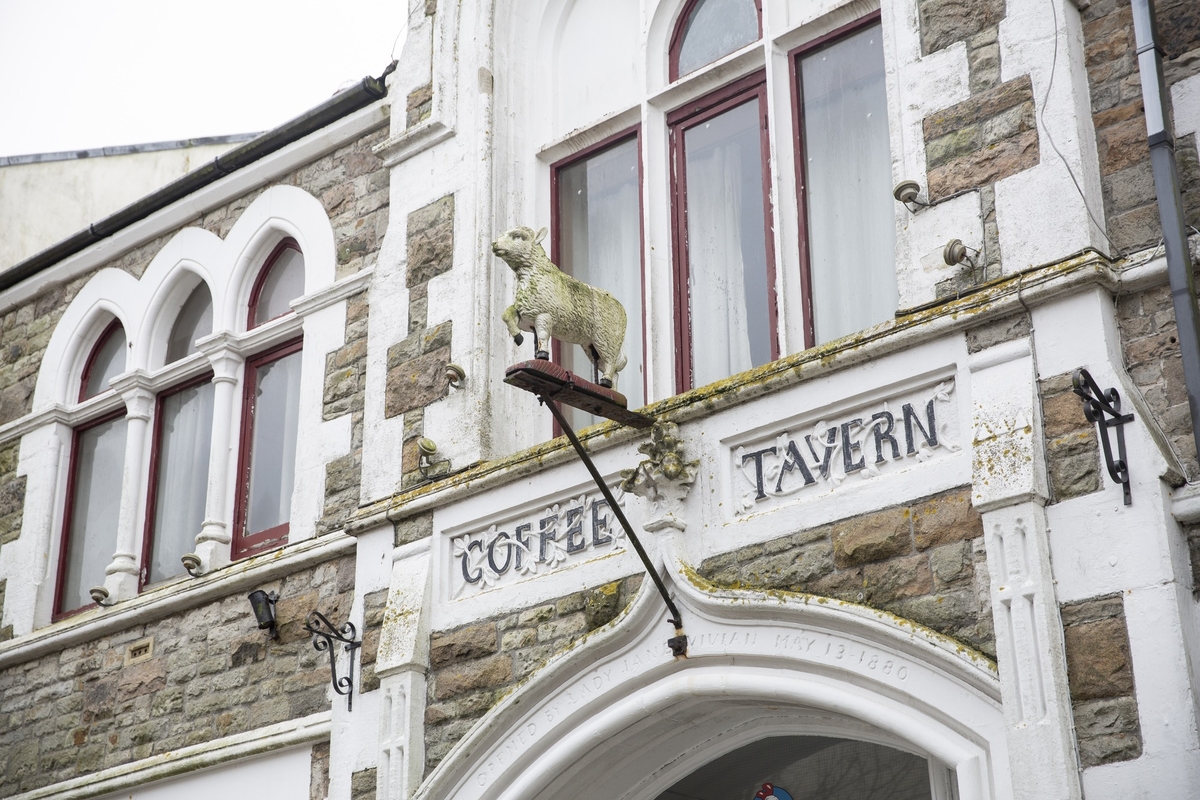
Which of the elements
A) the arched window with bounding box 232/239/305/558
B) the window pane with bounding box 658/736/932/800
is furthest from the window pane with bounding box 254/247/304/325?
the window pane with bounding box 658/736/932/800

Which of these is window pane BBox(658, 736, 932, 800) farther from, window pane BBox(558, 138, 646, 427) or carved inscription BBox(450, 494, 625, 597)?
window pane BBox(558, 138, 646, 427)

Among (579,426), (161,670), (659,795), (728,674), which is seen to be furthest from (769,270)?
(161,670)

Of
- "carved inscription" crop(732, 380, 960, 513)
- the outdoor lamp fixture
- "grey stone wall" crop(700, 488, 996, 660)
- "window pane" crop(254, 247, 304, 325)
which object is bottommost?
"grey stone wall" crop(700, 488, 996, 660)

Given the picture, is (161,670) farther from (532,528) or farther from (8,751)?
(532,528)

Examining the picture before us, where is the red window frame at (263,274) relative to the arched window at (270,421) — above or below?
above

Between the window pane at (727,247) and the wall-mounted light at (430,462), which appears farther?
the wall-mounted light at (430,462)

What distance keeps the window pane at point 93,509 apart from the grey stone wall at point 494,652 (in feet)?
11.5

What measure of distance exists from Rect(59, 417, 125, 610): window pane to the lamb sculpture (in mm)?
4322

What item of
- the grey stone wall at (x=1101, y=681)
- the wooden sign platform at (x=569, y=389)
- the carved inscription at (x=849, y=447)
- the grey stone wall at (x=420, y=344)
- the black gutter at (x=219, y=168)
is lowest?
the grey stone wall at (x=1101, y=681)

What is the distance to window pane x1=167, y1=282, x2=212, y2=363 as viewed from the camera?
34.6ft

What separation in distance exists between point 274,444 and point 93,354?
85.6 inches

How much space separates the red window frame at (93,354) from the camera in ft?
36.4

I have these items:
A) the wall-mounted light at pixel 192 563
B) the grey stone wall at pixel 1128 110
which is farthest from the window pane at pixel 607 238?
the grey stone wall at pixel 1128 110

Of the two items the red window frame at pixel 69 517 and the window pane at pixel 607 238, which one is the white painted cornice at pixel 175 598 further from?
the window pane at pixel 607 238
